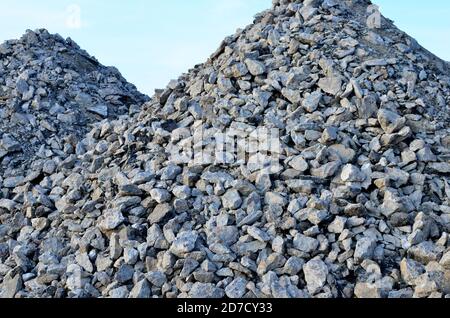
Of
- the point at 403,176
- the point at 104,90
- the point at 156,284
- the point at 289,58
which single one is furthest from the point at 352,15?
the point at 156,284

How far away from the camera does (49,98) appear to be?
47.0 ft

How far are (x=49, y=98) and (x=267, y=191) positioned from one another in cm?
825

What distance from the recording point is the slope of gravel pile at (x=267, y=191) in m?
7.50

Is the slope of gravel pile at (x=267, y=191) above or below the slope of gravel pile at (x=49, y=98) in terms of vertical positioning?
below

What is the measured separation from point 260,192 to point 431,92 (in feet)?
15.3

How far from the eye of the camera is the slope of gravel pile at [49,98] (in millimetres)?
12570

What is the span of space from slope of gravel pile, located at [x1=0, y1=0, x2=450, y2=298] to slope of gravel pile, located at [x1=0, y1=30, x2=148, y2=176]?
127cm

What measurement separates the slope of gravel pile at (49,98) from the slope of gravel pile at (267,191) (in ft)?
4.18

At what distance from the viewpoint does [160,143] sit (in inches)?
404

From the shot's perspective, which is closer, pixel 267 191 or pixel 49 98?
pixel 267 191

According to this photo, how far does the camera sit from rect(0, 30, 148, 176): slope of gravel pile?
41.2ft

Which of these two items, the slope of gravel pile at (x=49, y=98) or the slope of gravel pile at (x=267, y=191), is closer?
the slope of gravel pile at (x=267, y=191)
